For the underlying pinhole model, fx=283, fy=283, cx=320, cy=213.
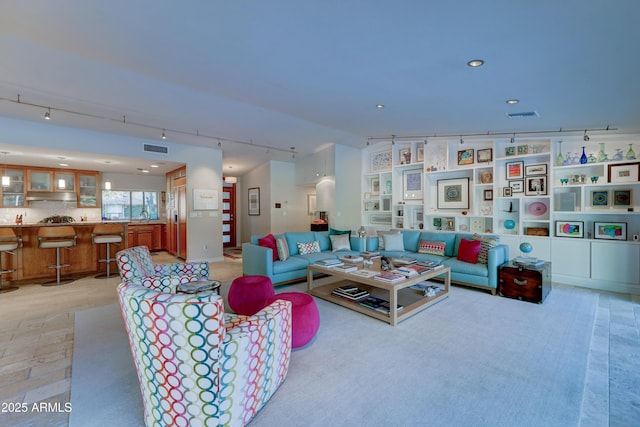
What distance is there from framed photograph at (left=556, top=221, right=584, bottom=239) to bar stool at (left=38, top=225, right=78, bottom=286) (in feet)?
28.1

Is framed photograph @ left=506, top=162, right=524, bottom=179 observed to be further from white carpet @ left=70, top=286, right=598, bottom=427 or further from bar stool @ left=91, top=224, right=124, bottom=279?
bar stool @ left=91, top=224, right=124, bottom=279

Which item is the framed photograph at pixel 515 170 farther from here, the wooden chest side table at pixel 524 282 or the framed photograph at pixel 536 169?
the wooden chest side table at pixel 524 282

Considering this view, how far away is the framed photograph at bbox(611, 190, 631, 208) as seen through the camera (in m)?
4.41

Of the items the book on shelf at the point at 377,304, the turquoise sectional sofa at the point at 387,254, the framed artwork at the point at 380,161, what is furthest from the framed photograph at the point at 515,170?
the book on shelf at the point at 377,304

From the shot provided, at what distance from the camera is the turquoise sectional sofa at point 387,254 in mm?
4281

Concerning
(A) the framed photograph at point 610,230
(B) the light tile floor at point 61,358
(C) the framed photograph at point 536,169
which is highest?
(C) the framed photograph at point 536,169

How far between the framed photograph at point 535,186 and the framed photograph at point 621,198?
882 millimetres

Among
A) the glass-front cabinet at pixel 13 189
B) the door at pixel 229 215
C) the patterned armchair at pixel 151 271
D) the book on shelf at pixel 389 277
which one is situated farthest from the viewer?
the door at pixel 229 215

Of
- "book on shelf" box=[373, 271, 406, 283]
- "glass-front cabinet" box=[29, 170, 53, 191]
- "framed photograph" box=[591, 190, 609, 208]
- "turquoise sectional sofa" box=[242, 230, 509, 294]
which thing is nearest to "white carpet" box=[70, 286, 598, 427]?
"book on shelf" box=[373, 271, 406, 283]

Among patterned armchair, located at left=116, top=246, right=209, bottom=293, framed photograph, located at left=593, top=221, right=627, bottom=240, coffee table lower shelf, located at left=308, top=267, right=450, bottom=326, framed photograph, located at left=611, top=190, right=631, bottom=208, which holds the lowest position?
coffee table lower shelf, located at left=308, top=267, right=450, bottom=326

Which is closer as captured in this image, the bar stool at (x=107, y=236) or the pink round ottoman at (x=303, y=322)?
the pink round ottoman at (x=303, y=322)

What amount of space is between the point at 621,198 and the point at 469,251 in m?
2.49

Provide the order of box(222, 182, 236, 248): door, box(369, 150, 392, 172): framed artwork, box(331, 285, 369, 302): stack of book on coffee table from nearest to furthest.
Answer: box(331, 285, 369, 302): stack of book on coffee table → box(369, 150, 392, 172): framed artwork → box(222, 182, 236, 248): door

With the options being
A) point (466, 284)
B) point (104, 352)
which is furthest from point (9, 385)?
point (466, 284)
